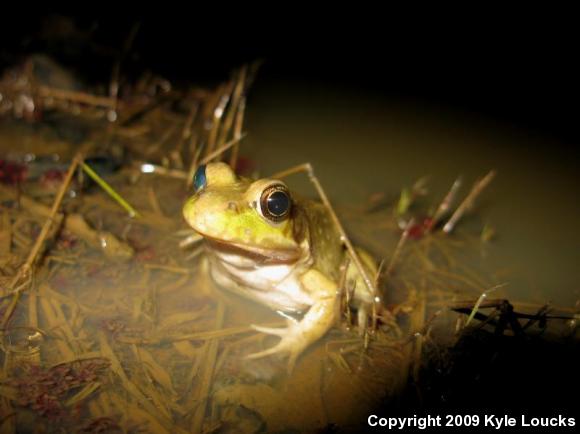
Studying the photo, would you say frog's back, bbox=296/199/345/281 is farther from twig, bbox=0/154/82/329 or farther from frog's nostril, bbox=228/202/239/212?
twig, bbox=0/154/82/329

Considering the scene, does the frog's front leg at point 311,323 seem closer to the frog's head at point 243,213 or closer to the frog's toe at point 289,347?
the frog's toe at point 289,347

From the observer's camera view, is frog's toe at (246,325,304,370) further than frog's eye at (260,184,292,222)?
Yes

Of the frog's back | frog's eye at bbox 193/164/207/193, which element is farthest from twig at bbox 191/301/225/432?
frog's eye at bbox 193/164/207/193

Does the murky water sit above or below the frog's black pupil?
above

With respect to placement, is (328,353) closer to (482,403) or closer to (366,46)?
(482,403)

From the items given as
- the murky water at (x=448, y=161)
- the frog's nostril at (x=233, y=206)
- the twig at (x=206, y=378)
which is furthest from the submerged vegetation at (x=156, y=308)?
the frog's nostril at (x=233, y=206)

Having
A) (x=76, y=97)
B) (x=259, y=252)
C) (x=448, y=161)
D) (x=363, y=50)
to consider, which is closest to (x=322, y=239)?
(x=259, y=252)

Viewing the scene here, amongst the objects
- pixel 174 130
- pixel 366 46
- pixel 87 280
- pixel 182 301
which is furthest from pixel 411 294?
pixel 366 46

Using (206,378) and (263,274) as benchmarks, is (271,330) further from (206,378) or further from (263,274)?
(206,378)
